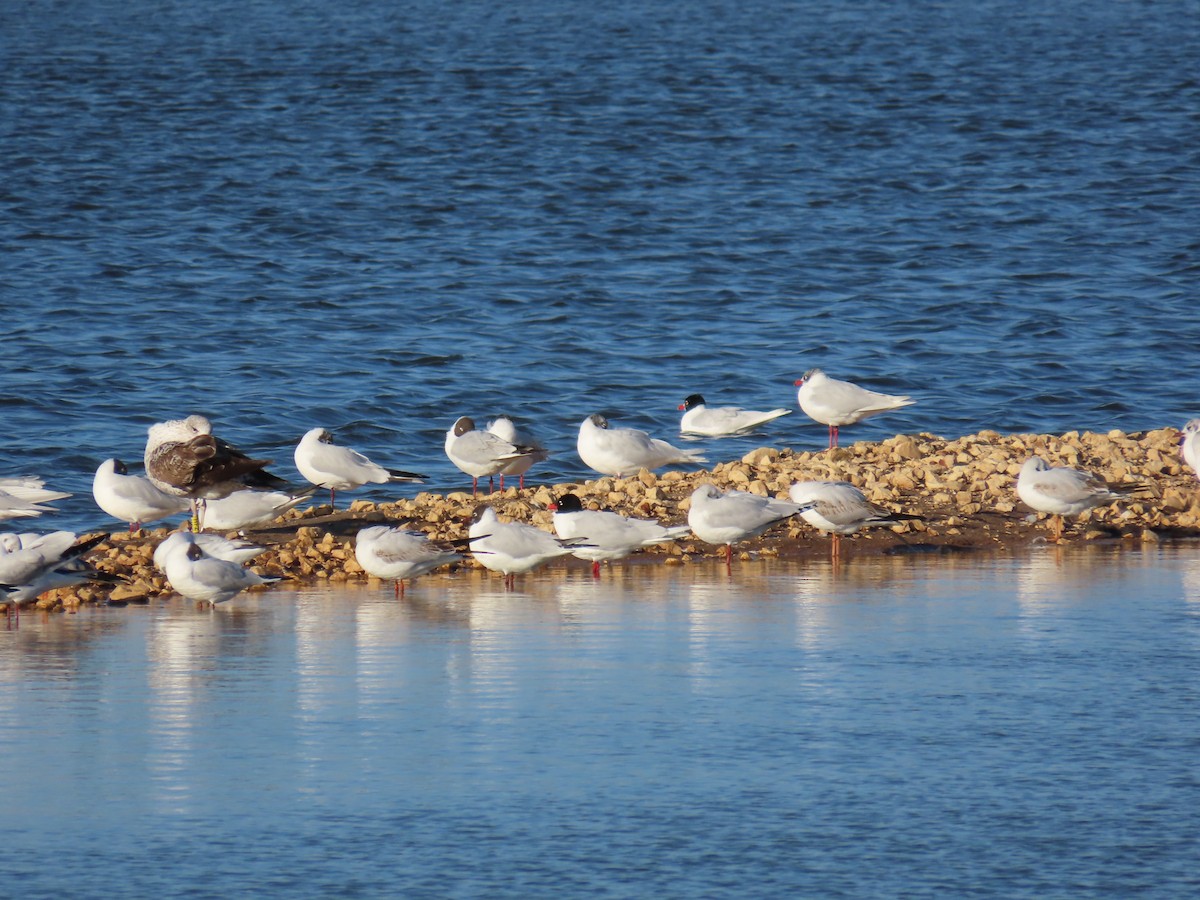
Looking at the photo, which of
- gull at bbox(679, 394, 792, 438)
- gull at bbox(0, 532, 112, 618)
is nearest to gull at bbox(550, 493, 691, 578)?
gull at bbox(0, 532, 112, 618)

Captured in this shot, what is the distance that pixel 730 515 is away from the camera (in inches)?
446

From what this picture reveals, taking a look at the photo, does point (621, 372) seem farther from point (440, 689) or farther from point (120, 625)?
point (440, 689)

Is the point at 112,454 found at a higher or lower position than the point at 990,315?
lower

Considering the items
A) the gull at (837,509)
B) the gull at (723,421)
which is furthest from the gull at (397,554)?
the gull at (723,421)

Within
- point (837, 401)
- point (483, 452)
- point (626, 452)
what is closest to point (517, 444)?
point (483, 452)

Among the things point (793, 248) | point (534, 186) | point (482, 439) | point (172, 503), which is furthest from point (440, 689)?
point (534, 186)

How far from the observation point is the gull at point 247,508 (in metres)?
12.4

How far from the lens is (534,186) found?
120 feet

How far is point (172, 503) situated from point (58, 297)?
1388 centimetres

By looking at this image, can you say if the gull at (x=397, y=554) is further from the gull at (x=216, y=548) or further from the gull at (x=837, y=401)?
the gull at (x=837, y=401)

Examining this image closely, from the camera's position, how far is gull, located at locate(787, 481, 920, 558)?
1160 centimetres

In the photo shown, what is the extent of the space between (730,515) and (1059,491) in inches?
93.5

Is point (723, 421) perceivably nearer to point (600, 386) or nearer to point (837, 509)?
point (600, 386)

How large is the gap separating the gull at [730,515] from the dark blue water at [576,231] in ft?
18.3
